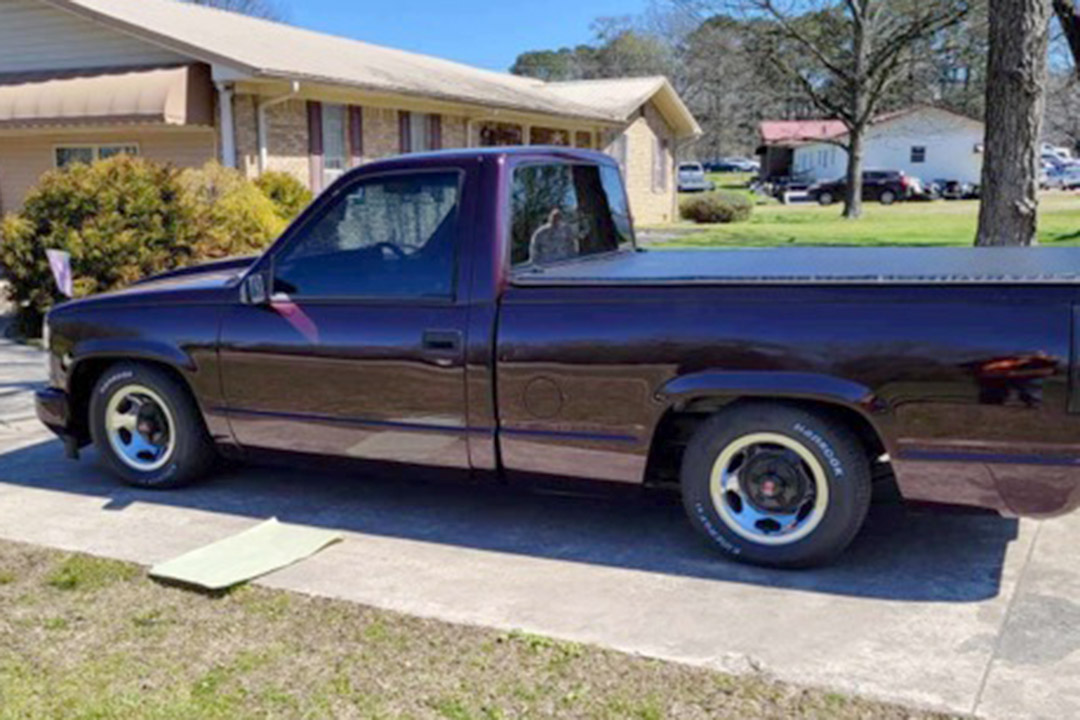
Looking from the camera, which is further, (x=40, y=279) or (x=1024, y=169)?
(x=40, y=279)

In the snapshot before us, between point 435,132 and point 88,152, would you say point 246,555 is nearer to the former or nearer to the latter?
point 88,152

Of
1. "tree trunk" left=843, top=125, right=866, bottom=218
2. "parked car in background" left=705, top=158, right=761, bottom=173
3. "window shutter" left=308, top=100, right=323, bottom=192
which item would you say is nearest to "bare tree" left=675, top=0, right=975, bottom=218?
"tree trunk" left=843, top=125, right=866, bottom=218

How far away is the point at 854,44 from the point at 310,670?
34.5m

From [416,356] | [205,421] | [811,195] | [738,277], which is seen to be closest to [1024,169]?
[738,277]

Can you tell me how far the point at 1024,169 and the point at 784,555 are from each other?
5.47m

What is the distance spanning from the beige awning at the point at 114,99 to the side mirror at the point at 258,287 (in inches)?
399

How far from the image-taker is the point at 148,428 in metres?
5.80

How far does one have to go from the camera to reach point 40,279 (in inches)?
447

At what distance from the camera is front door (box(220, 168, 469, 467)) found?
4828 mm

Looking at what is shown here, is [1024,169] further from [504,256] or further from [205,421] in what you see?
[205,421]

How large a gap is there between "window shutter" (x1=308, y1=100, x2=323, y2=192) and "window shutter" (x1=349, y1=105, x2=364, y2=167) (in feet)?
3.06

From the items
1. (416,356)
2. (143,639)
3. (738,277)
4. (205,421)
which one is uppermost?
(738,277)

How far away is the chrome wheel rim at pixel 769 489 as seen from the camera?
170 inches

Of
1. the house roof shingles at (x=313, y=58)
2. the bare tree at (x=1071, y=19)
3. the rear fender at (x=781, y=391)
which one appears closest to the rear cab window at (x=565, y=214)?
the rear fender at (x=781, y=391)
